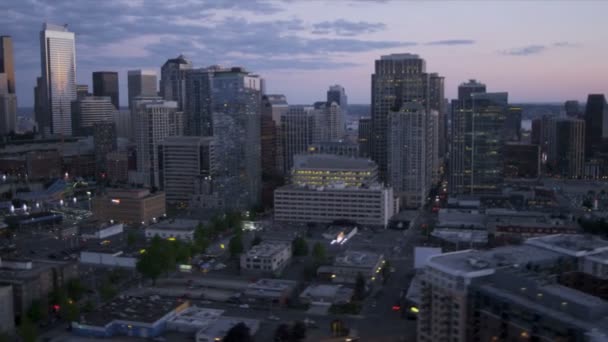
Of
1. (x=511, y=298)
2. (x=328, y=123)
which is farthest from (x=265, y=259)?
(x=328, y=123)

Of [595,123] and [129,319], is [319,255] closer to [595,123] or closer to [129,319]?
[129,319]

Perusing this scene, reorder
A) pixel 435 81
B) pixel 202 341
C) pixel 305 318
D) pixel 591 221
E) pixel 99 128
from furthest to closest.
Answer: pixel 435 81, pixel 99 128, pixel 591 221, pixel 305 318, pixel 202 341

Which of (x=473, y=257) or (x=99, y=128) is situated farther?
(x=99, y=128)

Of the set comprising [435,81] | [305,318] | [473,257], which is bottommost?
[305,318]

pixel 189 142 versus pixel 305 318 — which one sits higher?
pixel 189 142

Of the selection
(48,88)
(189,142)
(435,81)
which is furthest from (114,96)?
(189,142)

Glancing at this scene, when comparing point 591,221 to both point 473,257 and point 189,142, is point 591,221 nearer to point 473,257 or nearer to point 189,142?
point 473,257
